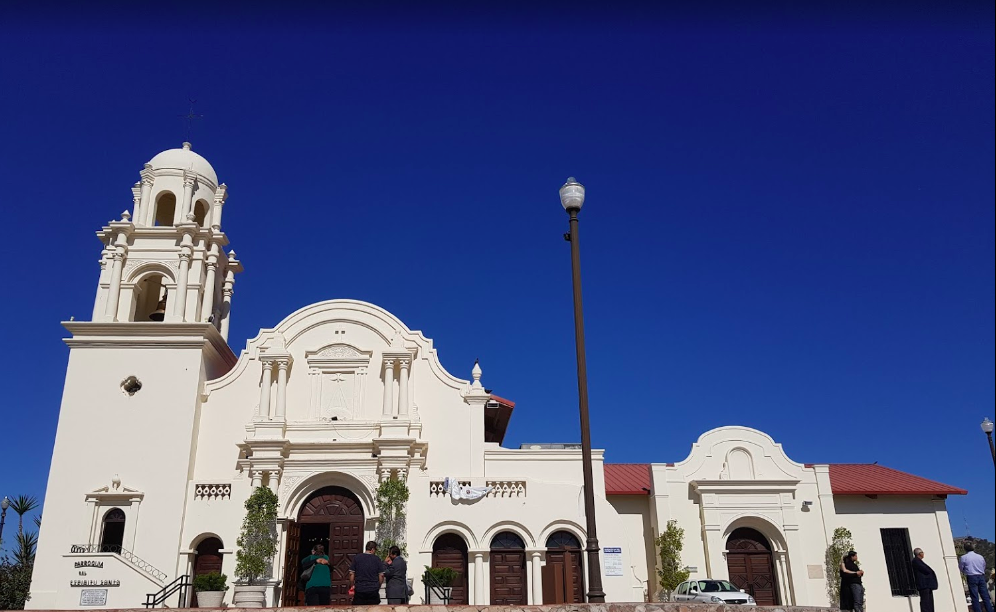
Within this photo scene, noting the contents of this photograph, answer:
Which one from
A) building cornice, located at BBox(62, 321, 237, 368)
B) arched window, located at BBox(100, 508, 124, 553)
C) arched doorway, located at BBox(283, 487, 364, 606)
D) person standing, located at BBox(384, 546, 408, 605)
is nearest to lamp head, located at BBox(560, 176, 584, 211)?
person standing, located at BBox(384, 546, 408, 605)

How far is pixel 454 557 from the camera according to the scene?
1053 inches

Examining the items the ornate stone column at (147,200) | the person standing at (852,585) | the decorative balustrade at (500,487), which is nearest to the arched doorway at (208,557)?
the decorative balustrade at (500,487)

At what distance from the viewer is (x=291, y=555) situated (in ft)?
87.6

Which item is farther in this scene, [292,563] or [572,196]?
[292,563]

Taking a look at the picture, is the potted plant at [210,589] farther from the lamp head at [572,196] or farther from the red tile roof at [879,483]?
the red tile roof at [879,483]

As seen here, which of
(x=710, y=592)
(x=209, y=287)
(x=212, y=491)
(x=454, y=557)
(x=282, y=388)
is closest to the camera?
(x=710, y=592)

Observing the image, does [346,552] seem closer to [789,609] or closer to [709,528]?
[709,528]

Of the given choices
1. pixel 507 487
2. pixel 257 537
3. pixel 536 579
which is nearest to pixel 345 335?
pixel 257 537

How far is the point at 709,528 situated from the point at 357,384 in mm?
13615

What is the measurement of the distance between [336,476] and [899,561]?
21111mm

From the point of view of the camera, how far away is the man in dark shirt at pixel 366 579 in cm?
1546

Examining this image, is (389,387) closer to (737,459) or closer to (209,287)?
(209,287)

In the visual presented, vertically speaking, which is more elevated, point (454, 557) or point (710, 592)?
point (454, 557)

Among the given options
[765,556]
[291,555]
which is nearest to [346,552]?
[291,555]
